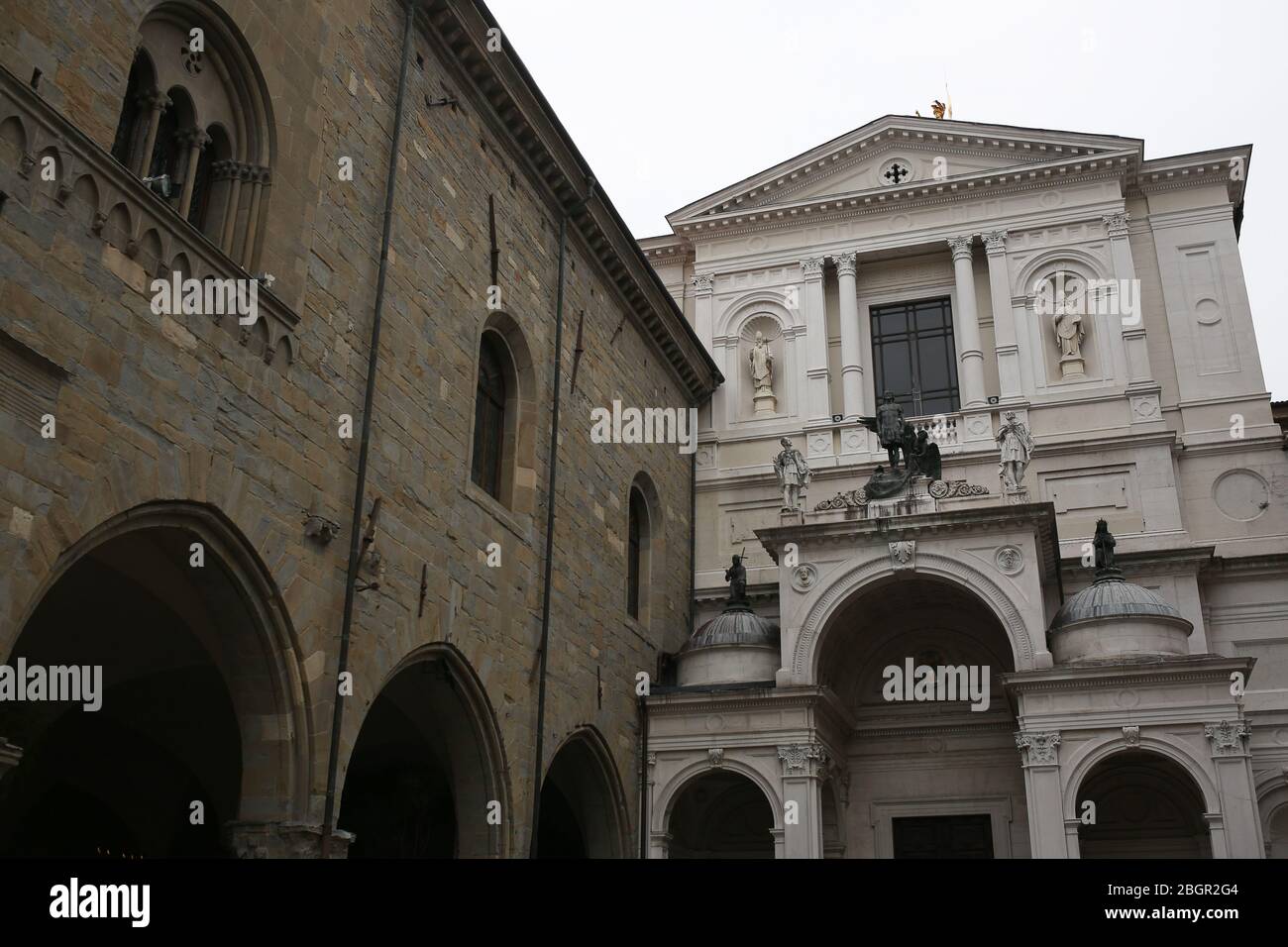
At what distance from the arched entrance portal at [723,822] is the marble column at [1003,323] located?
8.22 meters

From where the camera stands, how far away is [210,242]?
10086 millimetres

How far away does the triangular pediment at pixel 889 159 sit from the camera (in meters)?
23.8

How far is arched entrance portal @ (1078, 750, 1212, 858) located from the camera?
18.3 meters

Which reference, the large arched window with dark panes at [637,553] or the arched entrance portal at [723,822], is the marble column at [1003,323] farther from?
the arched entrance portal at [723,822]

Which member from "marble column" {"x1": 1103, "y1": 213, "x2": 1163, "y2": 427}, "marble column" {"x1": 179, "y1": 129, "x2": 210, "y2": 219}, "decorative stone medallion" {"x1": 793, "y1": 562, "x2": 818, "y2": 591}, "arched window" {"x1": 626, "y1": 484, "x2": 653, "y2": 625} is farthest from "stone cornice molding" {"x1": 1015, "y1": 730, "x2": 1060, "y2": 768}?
"marble column" {"x1": 179, "y1": 129, "x2": 210, "y2": 219}

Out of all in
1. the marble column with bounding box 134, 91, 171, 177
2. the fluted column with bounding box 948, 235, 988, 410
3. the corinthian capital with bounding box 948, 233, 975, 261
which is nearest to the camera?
the marble column with bounding box 134, 91, 171, 177

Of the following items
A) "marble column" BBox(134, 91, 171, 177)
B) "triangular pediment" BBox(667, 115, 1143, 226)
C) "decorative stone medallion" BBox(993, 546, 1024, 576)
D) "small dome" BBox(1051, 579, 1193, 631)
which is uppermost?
"triangular pediment" BBox(667, 115, 1143, 226)

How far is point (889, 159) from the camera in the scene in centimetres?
2477

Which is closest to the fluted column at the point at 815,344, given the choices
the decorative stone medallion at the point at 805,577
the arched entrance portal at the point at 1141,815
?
the decorative stone medallion at the point at 805,577

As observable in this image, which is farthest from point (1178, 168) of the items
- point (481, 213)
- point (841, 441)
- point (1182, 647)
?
point (481, 213)

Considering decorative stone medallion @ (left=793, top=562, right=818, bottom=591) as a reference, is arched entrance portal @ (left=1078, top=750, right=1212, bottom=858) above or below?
below

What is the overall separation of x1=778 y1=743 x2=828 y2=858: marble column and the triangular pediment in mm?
11484

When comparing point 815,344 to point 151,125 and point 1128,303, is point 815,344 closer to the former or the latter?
point 1128,303

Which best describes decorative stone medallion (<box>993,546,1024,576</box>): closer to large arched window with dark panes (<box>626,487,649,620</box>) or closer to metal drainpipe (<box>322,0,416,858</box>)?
large arched window with dark panes (<box>626,487,649,620</box>)
